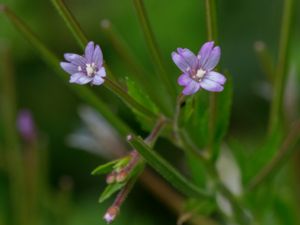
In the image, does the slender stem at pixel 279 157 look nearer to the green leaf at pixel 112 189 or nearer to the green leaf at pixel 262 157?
the green leaf at pixel 262 157

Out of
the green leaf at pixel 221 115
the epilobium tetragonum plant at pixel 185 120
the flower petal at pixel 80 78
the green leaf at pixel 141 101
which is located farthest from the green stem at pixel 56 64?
the flower petal at pixel 80 78

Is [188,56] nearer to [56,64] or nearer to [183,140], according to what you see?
[183,140]

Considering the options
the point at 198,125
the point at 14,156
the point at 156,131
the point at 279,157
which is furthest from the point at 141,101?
the point at 14,156

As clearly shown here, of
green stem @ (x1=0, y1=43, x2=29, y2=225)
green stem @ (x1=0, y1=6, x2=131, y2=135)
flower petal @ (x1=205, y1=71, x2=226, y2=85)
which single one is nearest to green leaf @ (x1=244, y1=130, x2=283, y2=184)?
green stem @ (x1=0, y1=6, x2=131, y2=135)

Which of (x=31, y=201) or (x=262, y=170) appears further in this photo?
(x=31, y=201)

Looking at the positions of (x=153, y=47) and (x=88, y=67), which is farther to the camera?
(x=153, y=47)

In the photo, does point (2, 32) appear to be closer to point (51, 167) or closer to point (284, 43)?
point (51, 167)

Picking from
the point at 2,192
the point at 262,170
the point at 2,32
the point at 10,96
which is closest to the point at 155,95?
the point at 262,170
